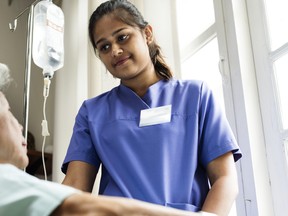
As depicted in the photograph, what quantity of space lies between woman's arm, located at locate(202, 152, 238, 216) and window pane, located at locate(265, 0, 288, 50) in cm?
57

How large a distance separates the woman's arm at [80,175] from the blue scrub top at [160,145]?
2 cm

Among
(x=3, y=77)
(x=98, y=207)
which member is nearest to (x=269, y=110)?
(x=3, y=77)

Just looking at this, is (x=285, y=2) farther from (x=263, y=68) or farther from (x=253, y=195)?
(x=253, y=195)

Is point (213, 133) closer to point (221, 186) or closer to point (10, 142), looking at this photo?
point (221, 186)

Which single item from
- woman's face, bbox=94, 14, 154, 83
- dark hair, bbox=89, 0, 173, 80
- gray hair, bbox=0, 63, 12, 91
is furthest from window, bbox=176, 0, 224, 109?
gray hair, bbox=0, 63, 12, 91

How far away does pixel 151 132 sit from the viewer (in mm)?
1212

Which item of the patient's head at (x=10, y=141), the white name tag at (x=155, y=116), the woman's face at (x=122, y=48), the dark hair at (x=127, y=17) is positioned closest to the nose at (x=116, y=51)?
the woman's face at (x=122, y=48)

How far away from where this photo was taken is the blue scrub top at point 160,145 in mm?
1138

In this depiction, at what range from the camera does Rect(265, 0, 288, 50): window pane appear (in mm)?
1523

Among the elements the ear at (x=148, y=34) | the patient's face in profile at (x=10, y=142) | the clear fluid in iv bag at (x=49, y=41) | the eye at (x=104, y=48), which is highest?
the clear fluid in iv bag at (x=49, y=41)

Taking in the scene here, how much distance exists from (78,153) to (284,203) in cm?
71

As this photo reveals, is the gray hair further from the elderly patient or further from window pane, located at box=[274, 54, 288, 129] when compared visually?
window pane, located at box=[274, 54, 288, 129]

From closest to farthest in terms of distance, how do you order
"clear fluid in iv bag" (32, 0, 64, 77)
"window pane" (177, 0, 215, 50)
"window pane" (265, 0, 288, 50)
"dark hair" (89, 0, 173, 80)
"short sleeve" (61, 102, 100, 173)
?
"short sleeve" (61, 102, 100, 173)
"dark hair" (89, 0, 173, 80)
"window pane" (265, 0, 288, 50)
"window pane" (177, 0, 215, 50)
"clear fluid in iv bag" (32, 0, 64, 77)

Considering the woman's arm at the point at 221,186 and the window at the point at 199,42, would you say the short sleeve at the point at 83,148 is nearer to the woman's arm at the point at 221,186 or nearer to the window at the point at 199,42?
the woman's arm at the point at 221,186
